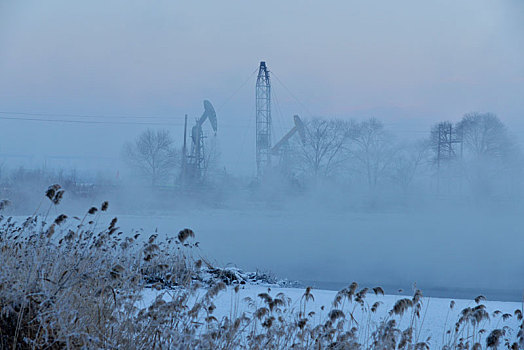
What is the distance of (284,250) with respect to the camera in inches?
845

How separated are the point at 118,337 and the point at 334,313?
137cm

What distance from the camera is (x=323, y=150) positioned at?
37.0 metres

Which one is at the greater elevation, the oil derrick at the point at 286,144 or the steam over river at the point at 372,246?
the oil derrick at the point at 286,144

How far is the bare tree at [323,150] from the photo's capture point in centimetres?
3628

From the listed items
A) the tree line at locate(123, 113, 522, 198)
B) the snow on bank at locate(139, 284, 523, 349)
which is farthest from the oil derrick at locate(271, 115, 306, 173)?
the snow on bank at locate(139, 284, 523, 349)

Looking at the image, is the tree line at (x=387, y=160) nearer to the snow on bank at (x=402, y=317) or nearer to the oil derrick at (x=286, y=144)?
the oil derrick at (x=286, y=144)

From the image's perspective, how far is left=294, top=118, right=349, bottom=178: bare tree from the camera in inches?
1428

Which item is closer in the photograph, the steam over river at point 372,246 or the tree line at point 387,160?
the steam over river at point 372,246

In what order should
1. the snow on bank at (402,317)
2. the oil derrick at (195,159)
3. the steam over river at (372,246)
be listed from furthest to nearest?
the oil derrick at (195,159) < the steam over river at (372,246) < the snow on bank at (402,317)

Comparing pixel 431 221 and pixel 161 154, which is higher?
pixel 161 154

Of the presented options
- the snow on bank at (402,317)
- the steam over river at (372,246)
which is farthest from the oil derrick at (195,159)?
the snow on bank at (402,317)

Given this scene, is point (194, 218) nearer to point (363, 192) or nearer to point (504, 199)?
point (363, 192)

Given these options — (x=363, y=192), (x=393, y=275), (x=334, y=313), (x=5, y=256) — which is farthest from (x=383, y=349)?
(x=363, y=192)

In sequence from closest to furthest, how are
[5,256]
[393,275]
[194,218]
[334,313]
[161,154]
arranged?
[334,313], [5,256], [393,275], [194,218], [161,154]
